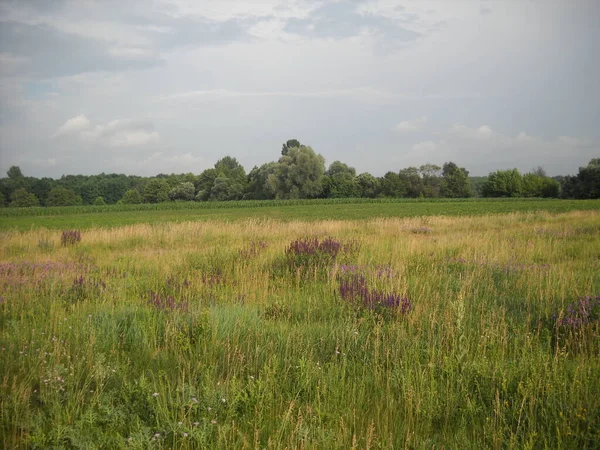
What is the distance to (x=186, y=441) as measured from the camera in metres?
3.04

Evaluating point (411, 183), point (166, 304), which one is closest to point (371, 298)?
point (166, 304)

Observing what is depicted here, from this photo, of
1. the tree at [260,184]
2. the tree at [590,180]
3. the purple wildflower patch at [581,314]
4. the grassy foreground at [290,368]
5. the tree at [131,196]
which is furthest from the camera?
the tree at [131,196]

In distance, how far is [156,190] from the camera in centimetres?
13938

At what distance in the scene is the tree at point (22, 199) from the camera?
105m

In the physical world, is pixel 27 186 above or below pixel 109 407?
above

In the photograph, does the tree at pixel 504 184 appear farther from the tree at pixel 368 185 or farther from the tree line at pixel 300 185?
the tree at pixel 368 185

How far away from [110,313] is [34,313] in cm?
152

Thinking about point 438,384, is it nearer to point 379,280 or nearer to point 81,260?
point 379,280

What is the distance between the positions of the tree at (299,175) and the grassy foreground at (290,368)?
78534 mm

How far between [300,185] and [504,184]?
259 feet

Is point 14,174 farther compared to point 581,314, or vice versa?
point 14,174

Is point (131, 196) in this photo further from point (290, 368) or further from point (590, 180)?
point (290, 368)

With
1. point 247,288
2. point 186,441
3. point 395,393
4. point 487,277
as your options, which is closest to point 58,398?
point 186,441

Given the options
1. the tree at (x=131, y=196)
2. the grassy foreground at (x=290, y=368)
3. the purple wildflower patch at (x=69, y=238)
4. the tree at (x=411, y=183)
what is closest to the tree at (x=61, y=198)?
the tree at (x=131, y=196)
